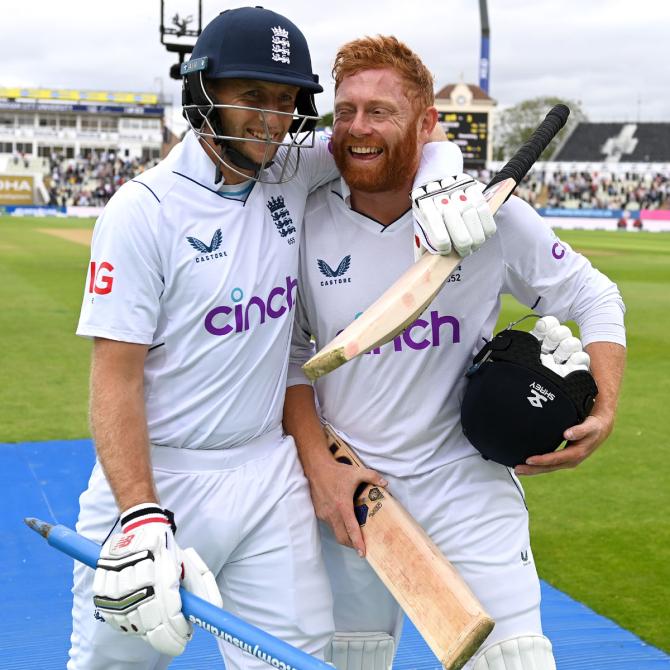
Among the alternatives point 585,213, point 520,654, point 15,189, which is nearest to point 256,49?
point 520,654

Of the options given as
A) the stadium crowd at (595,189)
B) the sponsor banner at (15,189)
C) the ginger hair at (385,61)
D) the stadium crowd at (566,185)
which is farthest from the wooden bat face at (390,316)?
the stadium crowd at (595,189)

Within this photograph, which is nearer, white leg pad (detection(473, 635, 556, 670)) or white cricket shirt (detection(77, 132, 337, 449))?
white cricket shirt (detection(77, 132, 337, 449))

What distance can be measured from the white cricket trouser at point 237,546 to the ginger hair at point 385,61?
1.12 metres

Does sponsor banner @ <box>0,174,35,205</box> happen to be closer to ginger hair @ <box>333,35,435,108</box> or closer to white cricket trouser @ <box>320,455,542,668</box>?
ginger hair @ <box>333,35,435,108</box>

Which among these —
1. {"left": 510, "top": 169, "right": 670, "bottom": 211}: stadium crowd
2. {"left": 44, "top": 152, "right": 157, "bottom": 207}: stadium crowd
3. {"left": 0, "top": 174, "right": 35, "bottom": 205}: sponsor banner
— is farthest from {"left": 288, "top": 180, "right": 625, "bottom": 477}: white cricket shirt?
{"left": 510, "top": 169, "right": 670, "bottom": 211}: stadium crowd

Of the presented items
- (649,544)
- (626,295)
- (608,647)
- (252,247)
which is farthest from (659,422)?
(626,295)

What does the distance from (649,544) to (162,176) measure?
337 cm

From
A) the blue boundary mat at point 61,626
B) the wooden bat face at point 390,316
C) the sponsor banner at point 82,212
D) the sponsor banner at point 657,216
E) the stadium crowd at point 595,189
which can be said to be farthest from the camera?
the stadium crowd at point 595,189

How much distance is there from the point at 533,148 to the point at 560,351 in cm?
66

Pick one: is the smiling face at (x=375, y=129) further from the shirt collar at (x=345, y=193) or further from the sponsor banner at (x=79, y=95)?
the sponsor banner at (x=79, y=95)

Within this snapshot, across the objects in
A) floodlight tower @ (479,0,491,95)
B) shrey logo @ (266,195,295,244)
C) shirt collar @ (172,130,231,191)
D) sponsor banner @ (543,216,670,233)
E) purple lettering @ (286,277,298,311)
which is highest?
floodlight tower @ (479,0,491,95)

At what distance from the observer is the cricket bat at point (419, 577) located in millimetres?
2375

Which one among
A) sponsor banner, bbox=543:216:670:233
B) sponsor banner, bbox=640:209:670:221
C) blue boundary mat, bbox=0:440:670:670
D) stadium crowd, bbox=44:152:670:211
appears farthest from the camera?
stadium crowd, bbox=44:152:670:211

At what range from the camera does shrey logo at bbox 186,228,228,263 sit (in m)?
2.55
